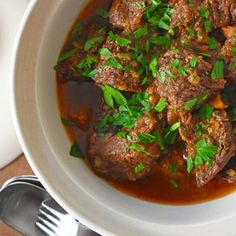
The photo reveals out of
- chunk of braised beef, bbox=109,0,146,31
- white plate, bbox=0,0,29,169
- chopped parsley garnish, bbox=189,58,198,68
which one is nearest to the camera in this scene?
Answer: chopped parsley garnish, bbox=189,58,198,68

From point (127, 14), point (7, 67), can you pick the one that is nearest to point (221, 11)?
point (127, 14)

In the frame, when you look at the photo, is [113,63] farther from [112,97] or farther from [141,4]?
[141,4]

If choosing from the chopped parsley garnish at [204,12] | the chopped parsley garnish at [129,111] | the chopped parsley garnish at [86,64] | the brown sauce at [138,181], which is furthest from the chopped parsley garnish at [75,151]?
the chopped parsley garnish at [204,12]

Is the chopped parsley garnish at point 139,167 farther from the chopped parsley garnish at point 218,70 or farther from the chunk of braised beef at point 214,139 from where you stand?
the chopped parsley garnish at point 218,70

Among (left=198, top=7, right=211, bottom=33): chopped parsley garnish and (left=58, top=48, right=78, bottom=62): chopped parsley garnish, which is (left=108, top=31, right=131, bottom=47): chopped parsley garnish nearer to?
(left=58, top=48, right=78, bottom=62): chopped parsley garnish

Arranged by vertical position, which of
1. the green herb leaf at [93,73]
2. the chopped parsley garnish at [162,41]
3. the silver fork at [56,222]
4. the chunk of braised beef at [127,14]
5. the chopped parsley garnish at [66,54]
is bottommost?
the silver fork at [56,222]

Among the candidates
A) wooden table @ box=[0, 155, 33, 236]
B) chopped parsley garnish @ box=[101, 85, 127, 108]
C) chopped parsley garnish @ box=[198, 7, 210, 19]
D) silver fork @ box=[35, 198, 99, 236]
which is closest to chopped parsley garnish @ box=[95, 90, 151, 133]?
chopped parsley garnish @ box=[101, 85, 127, 108]

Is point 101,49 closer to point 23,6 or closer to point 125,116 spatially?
point 125,116
